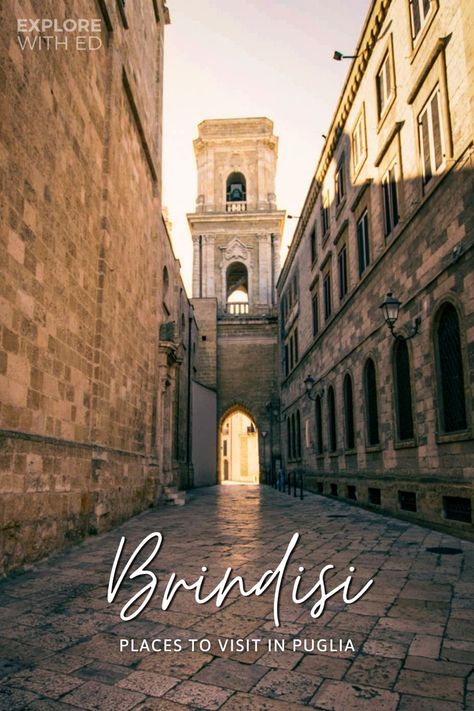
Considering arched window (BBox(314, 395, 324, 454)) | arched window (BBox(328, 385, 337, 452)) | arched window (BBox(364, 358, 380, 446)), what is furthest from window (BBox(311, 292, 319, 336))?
arched window (BBox(364, 358, 380, 446))

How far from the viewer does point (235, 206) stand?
118 ft

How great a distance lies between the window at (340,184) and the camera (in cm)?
1638

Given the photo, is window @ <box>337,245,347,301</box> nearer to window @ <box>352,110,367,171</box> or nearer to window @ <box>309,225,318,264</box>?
window @ <box>352,110,367,171</box>

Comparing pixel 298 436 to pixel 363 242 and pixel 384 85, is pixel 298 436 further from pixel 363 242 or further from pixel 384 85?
pixel 384 85

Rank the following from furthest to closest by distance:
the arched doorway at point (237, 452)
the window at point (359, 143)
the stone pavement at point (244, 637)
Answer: the arched doorway at point (237, 452), the window at point (359, 143), the stone pavement at point (244, 637)

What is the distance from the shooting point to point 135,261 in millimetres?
12078

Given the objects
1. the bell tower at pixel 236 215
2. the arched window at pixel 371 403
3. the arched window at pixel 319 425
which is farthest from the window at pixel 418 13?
the bell tower at pixel 236 215

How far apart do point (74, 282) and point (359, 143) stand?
10.1 meters

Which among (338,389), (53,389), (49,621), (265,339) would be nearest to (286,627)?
(49,621)

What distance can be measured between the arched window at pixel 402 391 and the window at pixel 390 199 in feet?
8.87

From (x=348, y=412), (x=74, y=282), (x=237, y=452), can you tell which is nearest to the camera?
(x=74, y=282)

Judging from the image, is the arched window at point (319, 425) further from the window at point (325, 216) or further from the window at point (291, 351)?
the window at point (325, 216)

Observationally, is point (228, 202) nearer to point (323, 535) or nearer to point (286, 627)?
point (323, 535)

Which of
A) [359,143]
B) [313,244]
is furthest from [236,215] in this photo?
[359,143]
